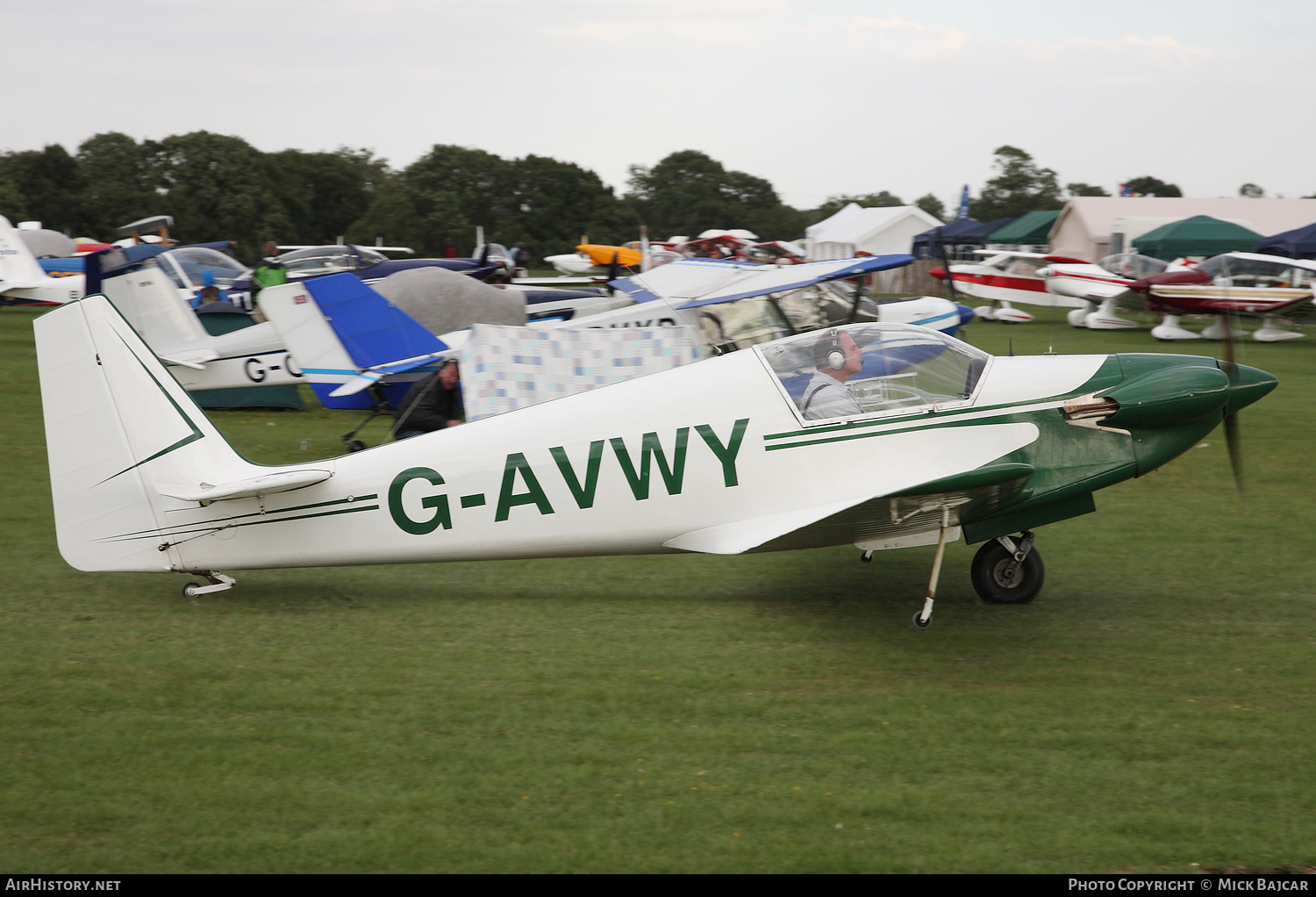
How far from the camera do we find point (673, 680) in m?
5.20

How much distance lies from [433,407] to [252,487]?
4.13 m

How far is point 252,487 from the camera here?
5762mm

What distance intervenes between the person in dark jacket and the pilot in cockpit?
4.61 metres

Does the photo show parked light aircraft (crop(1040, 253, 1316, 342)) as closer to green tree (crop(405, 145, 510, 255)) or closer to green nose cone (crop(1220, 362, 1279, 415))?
green nose cone (crop(1220, 362, 1279, 415))

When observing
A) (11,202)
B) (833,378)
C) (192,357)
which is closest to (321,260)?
A: (192,357)

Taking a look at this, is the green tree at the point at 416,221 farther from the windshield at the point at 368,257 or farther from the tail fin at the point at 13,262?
the tail fin at the point at 13,262

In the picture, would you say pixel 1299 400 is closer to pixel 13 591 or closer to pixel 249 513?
pixel 249 513

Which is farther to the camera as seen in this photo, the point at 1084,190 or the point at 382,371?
the point at 1084,190

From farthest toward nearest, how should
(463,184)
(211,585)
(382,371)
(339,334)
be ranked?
(463,184)
(339,334)
(382,371)
(211,585)

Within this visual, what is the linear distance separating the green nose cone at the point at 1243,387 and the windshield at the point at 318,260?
20750mm

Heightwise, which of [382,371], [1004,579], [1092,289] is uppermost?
[382,371]

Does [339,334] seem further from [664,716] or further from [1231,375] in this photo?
[1231,375]
